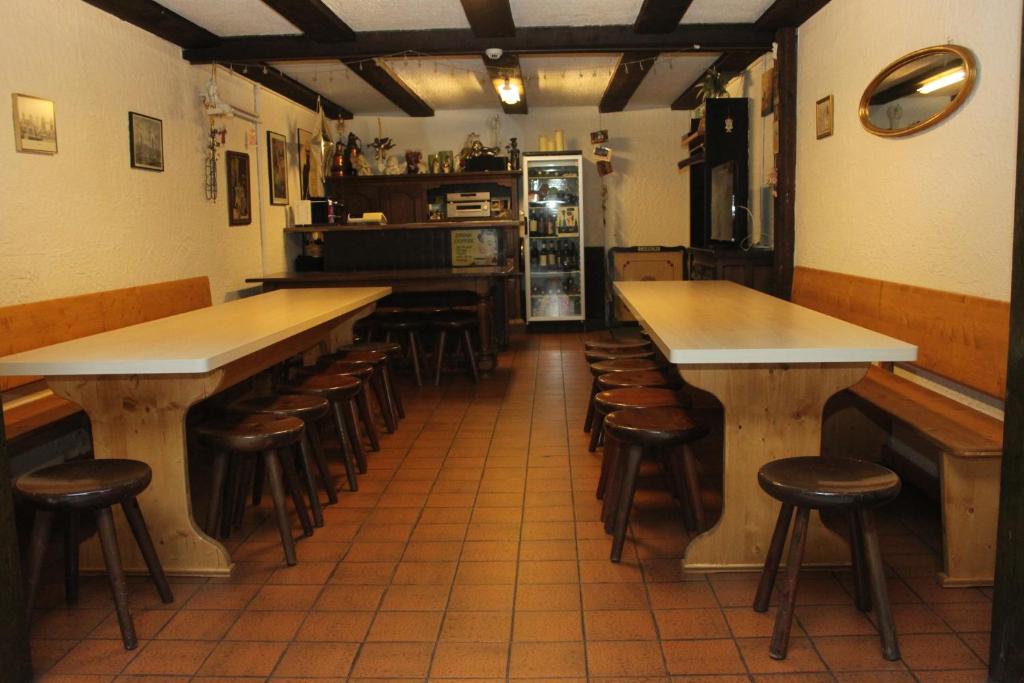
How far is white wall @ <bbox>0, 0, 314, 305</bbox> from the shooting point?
14.6 feet

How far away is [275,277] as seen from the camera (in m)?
7.07

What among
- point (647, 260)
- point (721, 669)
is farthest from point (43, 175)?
point (647, 260)

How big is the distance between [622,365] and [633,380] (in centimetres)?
39

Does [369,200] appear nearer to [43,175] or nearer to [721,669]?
[43,175]

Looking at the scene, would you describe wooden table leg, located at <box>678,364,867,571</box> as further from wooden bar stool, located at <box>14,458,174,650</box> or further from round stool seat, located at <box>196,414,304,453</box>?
wooden bar stool, located at <box>14,458,174,650</box>

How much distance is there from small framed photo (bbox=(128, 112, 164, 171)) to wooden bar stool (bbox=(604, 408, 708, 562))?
3894 mm

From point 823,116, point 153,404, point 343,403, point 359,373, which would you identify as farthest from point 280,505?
point 823,116

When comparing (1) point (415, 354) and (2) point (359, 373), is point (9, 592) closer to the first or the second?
(2) point (359, 373)

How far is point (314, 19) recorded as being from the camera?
5660 mm

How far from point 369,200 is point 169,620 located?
7.73m

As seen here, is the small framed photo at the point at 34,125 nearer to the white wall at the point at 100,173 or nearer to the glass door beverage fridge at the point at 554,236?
the white wall at the point at 100,173

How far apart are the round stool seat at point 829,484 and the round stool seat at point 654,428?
507 millimetres

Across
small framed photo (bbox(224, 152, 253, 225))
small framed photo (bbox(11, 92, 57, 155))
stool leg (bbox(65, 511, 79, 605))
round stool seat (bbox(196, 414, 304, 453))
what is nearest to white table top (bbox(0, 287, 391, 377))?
round stool seat (bbox(196, 414, 304, 453))

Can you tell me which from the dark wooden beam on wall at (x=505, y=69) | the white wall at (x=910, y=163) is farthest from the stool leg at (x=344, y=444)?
the dark wooden beam on wall at (x=505, y=69)
